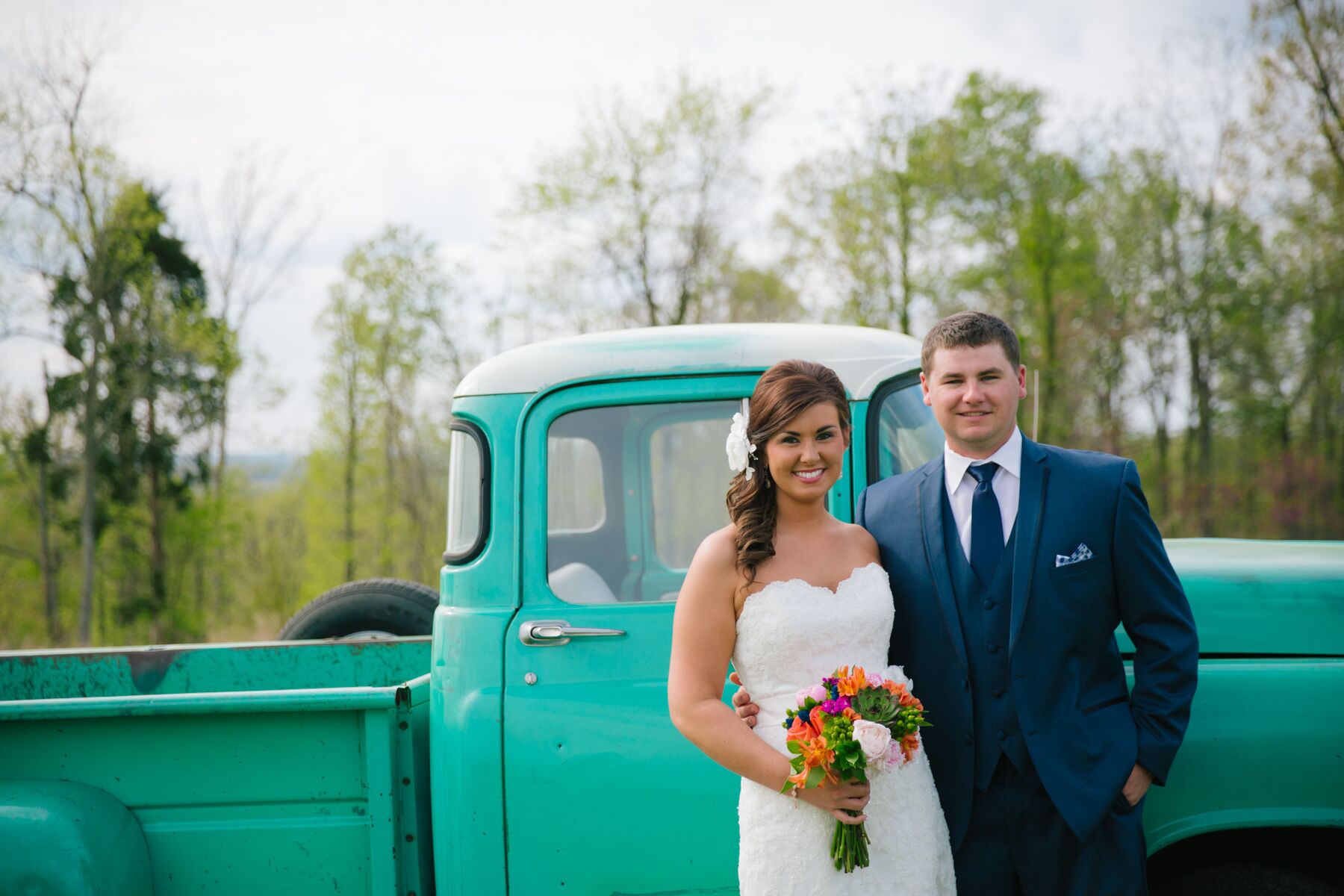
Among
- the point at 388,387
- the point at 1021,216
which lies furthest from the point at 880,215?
the point at 388,387

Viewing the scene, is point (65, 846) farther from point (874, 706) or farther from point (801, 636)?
point (874, 706)

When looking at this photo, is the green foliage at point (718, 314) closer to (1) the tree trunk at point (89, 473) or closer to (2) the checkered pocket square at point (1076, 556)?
(1) the tree trunk at point (89, 473)

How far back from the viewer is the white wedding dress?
2.08 meters

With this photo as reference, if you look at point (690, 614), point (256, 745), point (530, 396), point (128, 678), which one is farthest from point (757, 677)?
point (128, 678)

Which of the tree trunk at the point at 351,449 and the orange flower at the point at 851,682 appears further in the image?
the tree trunk at the point at 351,449

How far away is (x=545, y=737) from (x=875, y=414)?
129cm

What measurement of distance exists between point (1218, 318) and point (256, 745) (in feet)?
77.9

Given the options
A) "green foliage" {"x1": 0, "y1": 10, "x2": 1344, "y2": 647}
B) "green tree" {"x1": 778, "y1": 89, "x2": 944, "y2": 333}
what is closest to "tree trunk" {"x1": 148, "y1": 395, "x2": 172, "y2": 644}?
"green foliage" {"x1": 0, "y1": 10, "x2": 1344, "y2": 647}

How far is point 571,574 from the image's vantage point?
9.53 feet

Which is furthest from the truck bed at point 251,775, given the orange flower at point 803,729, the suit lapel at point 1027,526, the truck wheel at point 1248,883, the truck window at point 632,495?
the truck wheel at point 1248,883

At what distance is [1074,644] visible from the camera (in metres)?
2.13

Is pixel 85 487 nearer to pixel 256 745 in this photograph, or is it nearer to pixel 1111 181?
pixel 256 745

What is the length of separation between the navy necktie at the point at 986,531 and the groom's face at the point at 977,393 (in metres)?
0.10

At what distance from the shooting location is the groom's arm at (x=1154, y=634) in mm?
2102
